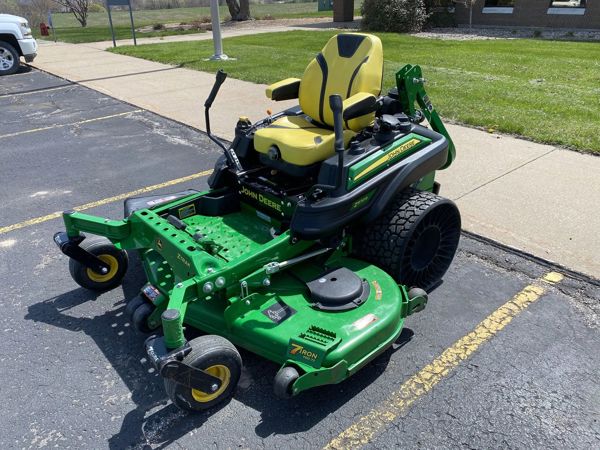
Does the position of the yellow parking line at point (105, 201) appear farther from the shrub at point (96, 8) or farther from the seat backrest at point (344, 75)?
the shrub at point (96, 8)

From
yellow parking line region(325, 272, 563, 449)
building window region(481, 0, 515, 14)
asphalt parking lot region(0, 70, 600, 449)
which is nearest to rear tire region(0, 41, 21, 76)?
asphalt parking lot region(0, 70, 600, 449)

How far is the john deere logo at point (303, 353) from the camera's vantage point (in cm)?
262

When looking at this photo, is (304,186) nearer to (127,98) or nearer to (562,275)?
(562,275)

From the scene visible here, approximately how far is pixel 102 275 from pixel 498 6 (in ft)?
70.6

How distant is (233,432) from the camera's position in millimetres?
2646

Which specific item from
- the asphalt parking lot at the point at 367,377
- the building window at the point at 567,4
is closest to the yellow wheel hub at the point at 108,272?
the asphalt parking lot at the point at 367,377

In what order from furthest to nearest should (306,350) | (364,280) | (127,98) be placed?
(127,98) < (364,280) < (306,350)

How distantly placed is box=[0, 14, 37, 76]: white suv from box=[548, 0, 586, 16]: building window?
1737cm

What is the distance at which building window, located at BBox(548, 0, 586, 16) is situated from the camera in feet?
60.1

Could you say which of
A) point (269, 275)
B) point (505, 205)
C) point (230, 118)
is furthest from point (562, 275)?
point (230, 118)

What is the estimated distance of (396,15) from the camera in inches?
723

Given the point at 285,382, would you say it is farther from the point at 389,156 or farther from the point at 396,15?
the point at 396,15

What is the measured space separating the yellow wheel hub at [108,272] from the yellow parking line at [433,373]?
210 centimetres

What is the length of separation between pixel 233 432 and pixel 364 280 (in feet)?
3.82
